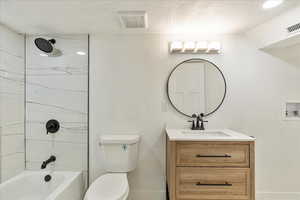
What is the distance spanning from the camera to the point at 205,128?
218 centimetres

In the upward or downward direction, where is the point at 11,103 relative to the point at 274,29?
downward

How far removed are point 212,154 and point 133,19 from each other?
1504 millimetres

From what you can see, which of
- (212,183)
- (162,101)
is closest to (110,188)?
(212,183)

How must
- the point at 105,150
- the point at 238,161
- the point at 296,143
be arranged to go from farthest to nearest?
1. the point at 296,143
2. the point at 105,150
3. the point at 238,161

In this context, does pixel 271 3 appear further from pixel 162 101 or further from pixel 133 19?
pixel 162 101

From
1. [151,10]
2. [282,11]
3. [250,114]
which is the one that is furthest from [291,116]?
[151,10]

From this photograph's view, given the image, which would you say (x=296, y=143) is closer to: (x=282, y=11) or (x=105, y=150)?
(x=282, y=11)

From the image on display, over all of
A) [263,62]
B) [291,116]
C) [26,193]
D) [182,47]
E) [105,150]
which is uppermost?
[182,47]

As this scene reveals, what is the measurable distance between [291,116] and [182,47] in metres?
1.53

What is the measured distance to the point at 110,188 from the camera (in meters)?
1.73

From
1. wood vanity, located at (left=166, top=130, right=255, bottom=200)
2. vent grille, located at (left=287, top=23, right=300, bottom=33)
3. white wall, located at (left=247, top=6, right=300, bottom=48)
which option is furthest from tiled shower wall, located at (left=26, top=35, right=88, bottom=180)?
vent grille, located at (left=287, top=23, right=300, bottom=33)

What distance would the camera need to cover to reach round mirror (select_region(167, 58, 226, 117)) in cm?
218

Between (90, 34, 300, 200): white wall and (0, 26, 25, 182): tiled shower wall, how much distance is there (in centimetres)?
85

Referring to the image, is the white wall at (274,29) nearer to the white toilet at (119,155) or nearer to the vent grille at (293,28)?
the vent grille at (293,28)
